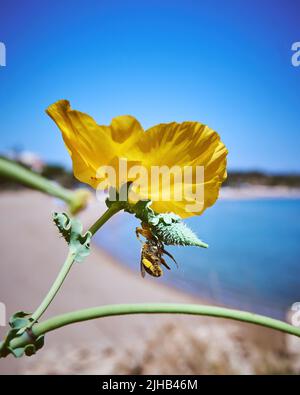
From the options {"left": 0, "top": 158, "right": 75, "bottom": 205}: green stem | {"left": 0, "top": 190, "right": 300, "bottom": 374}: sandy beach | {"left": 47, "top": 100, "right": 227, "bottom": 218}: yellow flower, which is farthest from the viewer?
{"left": 0, "top": 190, "right": 300, "bottom": 374}: sandy beach

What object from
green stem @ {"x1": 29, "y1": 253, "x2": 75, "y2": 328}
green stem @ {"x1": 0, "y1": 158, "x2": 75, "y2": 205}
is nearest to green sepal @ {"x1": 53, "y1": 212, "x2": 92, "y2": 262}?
green stem @ {"x1": 29, "y1": 253, "x2": 75, "y2": 328}

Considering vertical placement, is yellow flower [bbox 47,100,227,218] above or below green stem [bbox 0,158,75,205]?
above

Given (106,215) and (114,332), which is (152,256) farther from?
(114,332)

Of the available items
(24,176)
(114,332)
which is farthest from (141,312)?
(114,332)

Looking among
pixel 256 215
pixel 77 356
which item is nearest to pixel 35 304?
pixel 77 356

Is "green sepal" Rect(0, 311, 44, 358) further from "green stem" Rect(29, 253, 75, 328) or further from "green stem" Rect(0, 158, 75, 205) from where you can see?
"green stem" Rect(0, 158, 75, 205)

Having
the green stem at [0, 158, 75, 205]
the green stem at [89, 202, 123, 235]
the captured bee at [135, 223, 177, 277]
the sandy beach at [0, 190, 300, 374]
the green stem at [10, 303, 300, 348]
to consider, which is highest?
the sandy beach at [0, 190, 300, 374]

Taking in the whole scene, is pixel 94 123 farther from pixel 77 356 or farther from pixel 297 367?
pixel 297 367

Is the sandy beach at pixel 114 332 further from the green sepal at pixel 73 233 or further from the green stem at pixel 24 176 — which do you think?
the green stem at pixel 24 176
